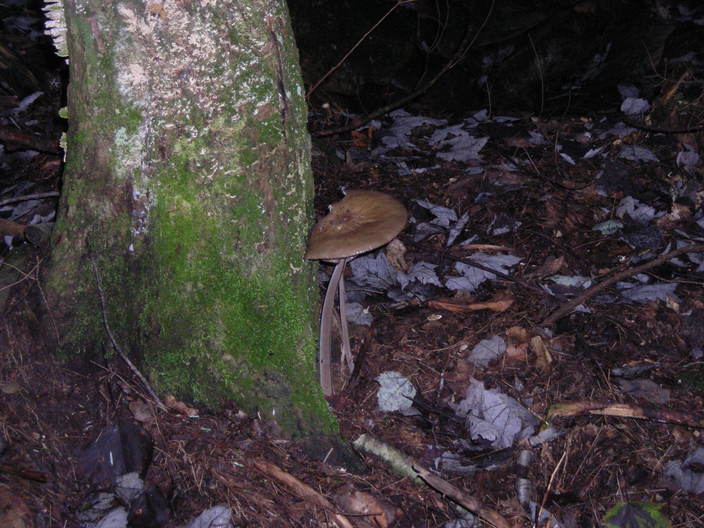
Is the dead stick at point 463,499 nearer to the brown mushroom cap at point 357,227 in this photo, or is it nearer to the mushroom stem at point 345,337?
the mushroom stem at point 345,337

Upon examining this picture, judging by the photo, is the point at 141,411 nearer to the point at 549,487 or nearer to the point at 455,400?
the point at 455,400

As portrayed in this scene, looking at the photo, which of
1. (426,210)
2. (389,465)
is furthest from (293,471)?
(426,210)

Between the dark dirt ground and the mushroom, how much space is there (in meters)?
0.32

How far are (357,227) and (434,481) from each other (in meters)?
1.04

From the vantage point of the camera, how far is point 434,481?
83.9 inches

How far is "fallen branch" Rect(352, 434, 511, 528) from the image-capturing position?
2.10 metres

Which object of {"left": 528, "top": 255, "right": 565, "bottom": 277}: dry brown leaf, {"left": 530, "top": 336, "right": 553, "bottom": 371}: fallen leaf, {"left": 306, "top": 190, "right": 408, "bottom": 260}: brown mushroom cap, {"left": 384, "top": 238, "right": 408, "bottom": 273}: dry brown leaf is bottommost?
{"left": 530, "top": 336, "right": 553, "bottom": 371}: fallen leaf

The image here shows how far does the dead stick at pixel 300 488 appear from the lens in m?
2.07

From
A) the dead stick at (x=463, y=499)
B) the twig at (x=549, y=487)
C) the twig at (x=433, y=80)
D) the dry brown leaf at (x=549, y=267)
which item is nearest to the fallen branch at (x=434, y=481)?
the dead stick at (x=463, y=499)

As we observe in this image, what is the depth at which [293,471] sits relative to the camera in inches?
86.0

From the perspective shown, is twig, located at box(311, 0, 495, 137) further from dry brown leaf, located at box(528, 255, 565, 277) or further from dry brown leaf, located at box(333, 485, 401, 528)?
Answer: dry brown leaf, located at box(333, 485, 401, 528)

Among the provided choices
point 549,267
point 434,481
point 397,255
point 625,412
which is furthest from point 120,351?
point 549,267

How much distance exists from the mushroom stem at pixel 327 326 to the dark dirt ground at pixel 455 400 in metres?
0.17

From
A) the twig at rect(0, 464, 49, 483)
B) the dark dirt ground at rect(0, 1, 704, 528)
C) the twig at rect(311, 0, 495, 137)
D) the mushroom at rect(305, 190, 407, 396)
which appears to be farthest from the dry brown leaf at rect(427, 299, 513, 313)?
the twig at rect(311, 0, 495, 137)
